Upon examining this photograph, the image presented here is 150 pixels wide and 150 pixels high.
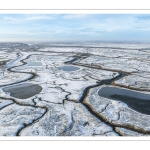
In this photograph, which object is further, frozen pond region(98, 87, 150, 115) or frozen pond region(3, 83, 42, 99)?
frozen pond region(3, 83, 42, 99)

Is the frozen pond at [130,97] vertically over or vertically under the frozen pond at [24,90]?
over

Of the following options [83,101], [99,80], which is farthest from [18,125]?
[99,80]

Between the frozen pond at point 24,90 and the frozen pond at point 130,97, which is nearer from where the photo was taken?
the frozen pond at point 130,97

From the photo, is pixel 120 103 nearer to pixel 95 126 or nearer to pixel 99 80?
pixel 95 126

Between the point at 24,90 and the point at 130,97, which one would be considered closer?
the point at 130,97
